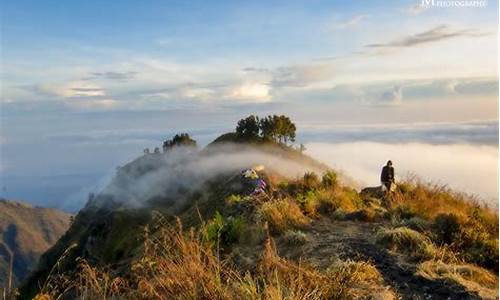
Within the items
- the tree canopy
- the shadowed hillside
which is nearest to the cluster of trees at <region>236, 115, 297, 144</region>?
the tree canopy

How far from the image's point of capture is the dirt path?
769 centimetres

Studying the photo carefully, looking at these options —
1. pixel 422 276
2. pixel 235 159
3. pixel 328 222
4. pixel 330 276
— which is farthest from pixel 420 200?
pixel 235 159

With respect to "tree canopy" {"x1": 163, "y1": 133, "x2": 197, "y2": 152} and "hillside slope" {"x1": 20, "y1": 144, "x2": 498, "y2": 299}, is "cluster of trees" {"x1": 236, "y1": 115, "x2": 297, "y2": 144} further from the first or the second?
"hillside slope" {"x1": 20, "y1": 144, "x2": 498, "y2": 299}

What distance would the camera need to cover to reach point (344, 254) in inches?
380

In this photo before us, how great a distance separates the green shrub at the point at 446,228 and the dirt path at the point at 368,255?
1312mm

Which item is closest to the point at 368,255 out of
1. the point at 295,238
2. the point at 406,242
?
the point at 406,242

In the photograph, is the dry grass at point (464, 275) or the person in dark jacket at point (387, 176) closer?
the dry grass at point (464, 275)

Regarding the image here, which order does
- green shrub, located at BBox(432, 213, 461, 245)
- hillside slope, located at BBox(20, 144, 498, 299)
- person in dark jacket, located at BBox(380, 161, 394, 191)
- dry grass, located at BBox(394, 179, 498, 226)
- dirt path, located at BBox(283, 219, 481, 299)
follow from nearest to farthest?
hillside slope, located at BBox(20, 144, 498, 299)
dirt path, located at BBox(283, 219, 481, 299)
green shrub, located at BBox(432, 213, 461, 245)
dry grass, located at BBox(394, 179, 498, 226)
person in dark jacket, located at BBox(380, 161, 394, 191)

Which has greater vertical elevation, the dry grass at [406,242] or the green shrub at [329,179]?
the dry grass at [406,242]

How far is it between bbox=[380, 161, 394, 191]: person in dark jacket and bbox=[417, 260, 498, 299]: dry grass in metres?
10.7

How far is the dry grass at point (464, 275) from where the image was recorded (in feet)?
26.6

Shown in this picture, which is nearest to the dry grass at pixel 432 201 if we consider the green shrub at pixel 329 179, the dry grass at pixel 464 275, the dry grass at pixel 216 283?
the green shrub at pixel 329 179

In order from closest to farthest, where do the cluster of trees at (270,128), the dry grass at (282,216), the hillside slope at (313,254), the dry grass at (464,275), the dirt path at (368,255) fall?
the hillside slope at (313,254) < the dirt path at (368,255) < the dry grass at (464,275) < the dry grass at (282,216) < the cluster of trees at (270,128)

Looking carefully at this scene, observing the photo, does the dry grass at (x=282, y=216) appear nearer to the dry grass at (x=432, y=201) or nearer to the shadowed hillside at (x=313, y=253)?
the shadowed hillside at (x=313, y=253)
